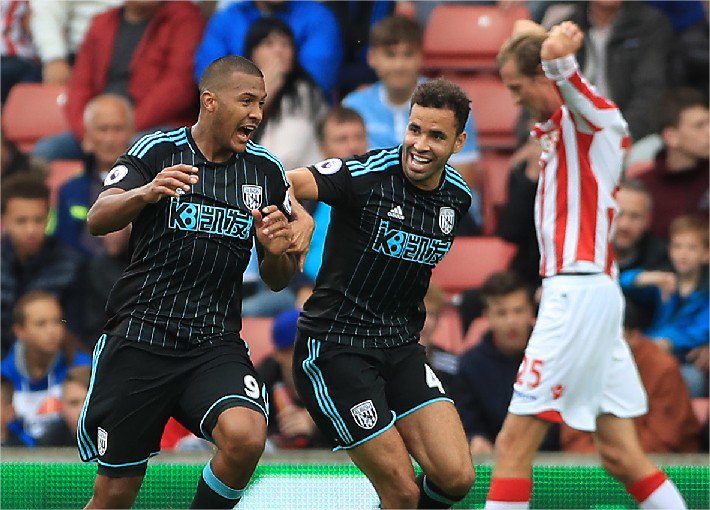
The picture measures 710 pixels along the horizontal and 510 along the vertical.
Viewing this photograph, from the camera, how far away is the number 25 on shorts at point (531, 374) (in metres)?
5.79

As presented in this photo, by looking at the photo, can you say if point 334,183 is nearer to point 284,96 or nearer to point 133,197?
point 133,197

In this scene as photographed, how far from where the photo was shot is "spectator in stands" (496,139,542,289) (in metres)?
7.65

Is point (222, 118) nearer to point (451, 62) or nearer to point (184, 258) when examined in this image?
point (184, 258)

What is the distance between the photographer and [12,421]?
782 cm

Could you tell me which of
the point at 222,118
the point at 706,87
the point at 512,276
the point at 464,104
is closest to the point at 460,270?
the point at 512,276

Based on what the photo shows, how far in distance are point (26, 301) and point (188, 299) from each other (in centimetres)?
333

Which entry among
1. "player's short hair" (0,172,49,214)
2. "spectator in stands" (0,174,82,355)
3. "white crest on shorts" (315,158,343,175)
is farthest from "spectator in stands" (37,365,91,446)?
"white crest on shorts" (315,158,343,175)

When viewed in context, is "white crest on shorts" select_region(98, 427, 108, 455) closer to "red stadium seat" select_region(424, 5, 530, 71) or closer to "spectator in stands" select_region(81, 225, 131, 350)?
"spectator in stands" select_region(81, 225, 131, 350)

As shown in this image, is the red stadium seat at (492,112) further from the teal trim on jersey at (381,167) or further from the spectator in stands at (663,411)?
the teal trim on jersey at (381,167)

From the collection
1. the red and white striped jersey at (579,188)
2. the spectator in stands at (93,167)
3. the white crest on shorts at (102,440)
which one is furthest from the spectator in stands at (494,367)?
the white crest on shorts at (102,440)

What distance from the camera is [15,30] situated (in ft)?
33.8

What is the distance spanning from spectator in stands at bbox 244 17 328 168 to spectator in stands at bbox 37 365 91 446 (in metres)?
2.11

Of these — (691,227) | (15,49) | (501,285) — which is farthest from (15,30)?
(691,227)

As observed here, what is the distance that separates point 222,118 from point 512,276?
302cm
